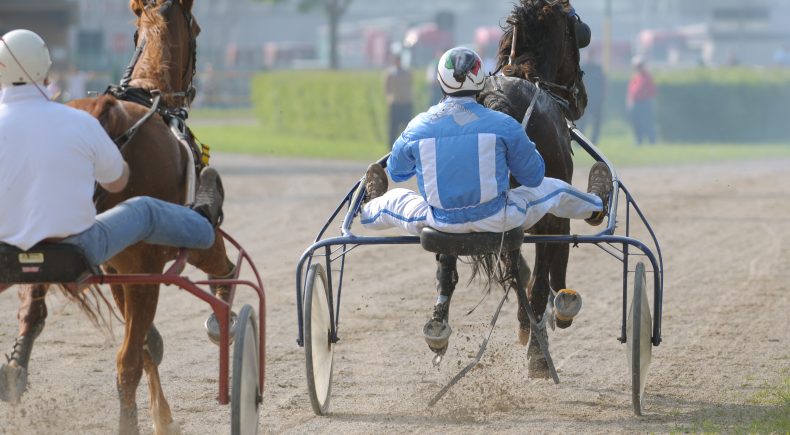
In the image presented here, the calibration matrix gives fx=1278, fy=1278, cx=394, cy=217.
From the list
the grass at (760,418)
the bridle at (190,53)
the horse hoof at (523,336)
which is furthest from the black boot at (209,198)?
the horse hoof at (523,336)


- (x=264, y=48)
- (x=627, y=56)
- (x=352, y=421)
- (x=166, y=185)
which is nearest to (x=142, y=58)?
(x=166, y=185)

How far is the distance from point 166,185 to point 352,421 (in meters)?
1.36

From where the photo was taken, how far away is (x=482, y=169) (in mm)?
5516

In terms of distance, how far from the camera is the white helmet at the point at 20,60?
4.51m

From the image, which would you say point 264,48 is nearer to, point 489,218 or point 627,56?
point 627,56

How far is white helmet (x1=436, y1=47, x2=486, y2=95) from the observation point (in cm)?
563

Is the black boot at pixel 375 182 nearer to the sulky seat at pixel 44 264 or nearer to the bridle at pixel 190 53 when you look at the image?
the bridle at pixel 190 53

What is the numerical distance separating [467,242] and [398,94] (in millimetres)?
15384

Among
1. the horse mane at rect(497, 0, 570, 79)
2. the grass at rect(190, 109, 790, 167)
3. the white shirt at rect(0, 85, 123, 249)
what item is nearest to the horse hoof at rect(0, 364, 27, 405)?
the white shirt at rect(0, 85, 123, 249)

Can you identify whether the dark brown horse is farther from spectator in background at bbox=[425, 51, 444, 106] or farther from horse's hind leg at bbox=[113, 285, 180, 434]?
spectator in background at bbox=[425, 51, 444, 106]

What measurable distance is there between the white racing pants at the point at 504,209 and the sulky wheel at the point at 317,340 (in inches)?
15.0

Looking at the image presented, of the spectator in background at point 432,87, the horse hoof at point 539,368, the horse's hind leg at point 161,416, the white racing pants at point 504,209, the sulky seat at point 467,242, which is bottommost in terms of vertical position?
the spectator in background at point 432,87

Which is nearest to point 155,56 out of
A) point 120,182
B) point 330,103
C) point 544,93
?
point 120,182

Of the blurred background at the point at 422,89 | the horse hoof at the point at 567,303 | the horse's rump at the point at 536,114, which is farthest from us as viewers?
the blurred background at the point at 422,89
